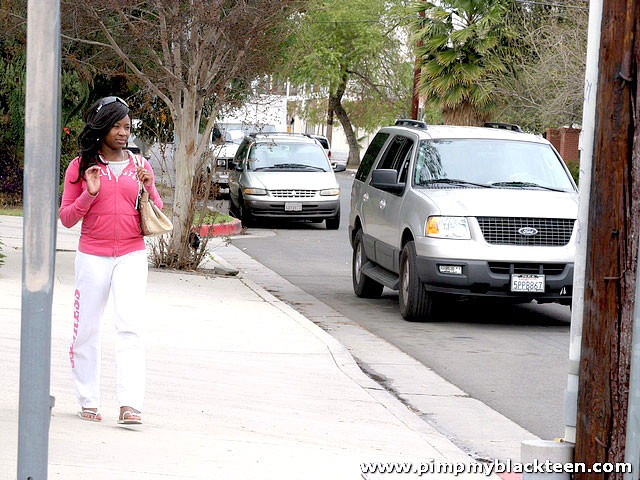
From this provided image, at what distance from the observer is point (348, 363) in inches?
329

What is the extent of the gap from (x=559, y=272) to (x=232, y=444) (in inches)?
225

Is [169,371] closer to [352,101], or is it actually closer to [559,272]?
[559,272]

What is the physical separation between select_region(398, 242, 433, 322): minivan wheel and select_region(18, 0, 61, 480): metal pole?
7448 mm

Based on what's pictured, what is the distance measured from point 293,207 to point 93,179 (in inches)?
632

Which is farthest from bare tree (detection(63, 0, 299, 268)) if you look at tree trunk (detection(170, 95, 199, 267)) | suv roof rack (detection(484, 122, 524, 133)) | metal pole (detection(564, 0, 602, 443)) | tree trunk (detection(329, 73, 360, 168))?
tree trunk (detection(329, 73, 360, 168))

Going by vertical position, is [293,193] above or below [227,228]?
above

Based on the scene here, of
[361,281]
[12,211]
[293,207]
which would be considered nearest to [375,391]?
[361,281]

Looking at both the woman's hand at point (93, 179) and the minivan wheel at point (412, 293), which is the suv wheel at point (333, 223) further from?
the woman's hand at point (93, 179)

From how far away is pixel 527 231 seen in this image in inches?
413

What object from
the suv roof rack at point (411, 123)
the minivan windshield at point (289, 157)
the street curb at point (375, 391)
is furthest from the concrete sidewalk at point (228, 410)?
the minivan windshield at point (289, 157)

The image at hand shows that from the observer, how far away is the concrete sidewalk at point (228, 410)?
16.9ft

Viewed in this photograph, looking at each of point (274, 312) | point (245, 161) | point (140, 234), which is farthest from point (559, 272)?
point (245, 161)

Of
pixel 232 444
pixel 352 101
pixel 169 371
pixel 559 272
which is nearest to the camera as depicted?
pixel 232 444

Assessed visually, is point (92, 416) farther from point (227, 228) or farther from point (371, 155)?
point (227, 228)
